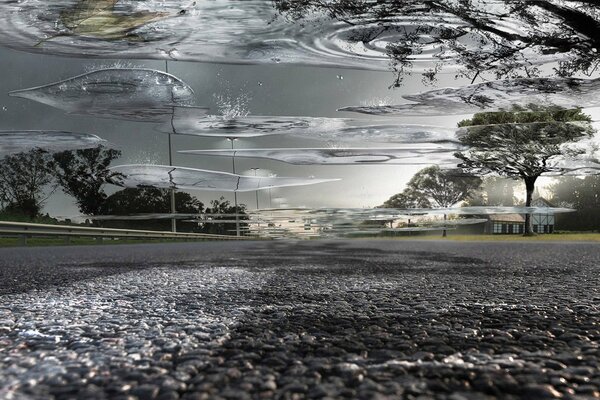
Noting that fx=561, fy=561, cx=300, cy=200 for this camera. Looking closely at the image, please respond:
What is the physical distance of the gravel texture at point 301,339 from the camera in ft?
6.13

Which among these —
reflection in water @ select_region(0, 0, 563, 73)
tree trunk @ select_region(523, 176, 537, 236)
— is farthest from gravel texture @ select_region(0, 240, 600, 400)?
tree trunk @ select_region(523, 176, 537, 236)

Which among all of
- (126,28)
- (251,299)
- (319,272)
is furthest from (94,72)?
(251,299)

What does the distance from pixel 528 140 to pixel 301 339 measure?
110 ft

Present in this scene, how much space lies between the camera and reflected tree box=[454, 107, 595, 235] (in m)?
32.4

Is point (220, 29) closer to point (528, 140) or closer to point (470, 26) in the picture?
point (470, 26)

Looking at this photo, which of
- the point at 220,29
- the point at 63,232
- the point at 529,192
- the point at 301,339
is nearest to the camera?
the point at 301,339

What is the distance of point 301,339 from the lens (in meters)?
2.67

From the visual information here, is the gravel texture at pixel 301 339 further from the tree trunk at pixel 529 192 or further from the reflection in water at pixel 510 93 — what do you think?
the tree trunk at pixel 529 192

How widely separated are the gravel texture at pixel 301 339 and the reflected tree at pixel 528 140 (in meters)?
29.4

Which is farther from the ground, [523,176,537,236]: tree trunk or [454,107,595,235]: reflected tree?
[454,107,595,235]: reflected tree

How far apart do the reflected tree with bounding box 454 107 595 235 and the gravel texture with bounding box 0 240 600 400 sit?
2935 cm

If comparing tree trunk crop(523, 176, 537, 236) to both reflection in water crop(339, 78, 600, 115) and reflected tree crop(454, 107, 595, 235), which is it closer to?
reflected tree crop(454, 107, 595, 235)

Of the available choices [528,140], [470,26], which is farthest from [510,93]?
[528,140]

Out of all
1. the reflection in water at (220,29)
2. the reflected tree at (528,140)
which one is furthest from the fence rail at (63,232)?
the reflected tree at (528,140)
